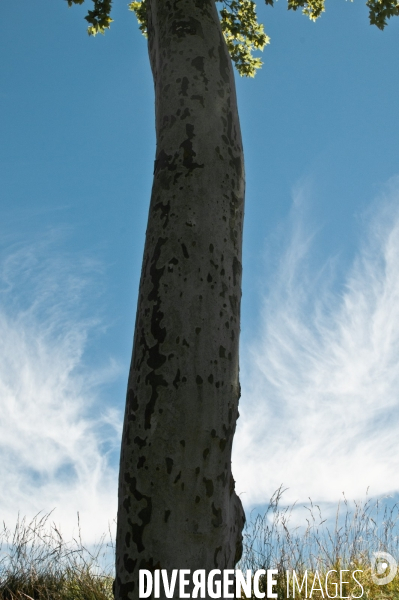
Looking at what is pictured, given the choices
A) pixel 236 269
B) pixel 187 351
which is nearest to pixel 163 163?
pixel 236 269

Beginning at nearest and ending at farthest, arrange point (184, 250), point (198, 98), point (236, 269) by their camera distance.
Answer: point (184, 250) < point (236, 269) < point (198, 98)

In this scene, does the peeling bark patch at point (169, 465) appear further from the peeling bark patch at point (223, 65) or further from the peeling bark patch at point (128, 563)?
the peeling bark patch at point (223, 65)

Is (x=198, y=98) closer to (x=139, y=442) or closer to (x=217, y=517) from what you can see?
(x=139, y=442)

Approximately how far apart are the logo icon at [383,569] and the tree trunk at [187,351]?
9.05ft

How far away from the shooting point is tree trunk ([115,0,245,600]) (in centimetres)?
225

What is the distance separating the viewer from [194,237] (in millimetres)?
2719

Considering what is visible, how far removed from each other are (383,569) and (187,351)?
360cm

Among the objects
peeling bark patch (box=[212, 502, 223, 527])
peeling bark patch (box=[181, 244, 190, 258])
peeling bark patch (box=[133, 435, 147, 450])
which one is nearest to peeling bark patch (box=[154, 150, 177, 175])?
peeling bark patch (box=[181, 244, 190, 258])

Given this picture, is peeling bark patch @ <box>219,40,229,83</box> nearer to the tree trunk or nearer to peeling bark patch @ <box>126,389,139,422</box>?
the tree trunk

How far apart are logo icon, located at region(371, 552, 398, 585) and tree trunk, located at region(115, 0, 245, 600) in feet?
9.05

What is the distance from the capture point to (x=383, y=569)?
15.6ft

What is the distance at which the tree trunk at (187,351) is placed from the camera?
2.25m

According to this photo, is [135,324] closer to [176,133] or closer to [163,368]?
[163,368]

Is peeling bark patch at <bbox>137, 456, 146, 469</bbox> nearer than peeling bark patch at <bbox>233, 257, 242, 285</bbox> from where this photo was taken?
Yes
